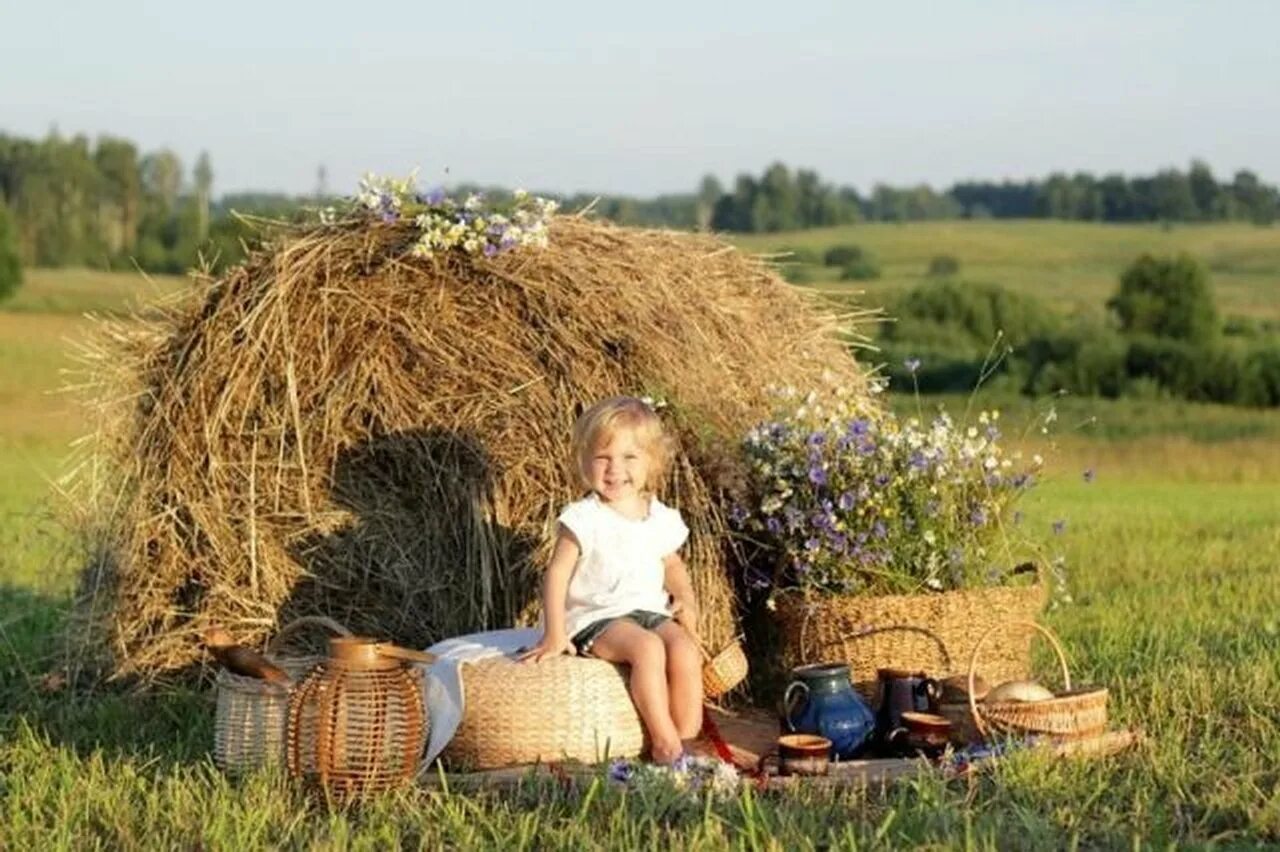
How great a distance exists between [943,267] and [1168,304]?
28293mm

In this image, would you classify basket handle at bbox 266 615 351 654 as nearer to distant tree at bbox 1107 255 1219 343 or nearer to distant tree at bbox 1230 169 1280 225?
distant tree at bbox 1107 255 1219 343

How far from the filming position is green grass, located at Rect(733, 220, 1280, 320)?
6925 centimetres

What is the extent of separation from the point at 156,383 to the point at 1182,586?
5864 mm

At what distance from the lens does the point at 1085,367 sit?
44.5m

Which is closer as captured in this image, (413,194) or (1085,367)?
(413,194)

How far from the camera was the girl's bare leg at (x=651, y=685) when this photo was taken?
6.61 m

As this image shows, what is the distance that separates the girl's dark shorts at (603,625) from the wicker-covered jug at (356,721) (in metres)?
0.75

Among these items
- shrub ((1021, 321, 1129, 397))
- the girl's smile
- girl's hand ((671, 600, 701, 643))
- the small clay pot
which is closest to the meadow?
the small clay pot

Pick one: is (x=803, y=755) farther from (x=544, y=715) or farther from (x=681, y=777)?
(x=544, y=715)

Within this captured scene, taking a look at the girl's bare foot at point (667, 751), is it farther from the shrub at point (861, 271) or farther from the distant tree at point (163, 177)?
the distant tree at point (163, 177)

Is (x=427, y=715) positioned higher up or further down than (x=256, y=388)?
further down

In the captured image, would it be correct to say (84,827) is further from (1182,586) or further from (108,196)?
(108,196)

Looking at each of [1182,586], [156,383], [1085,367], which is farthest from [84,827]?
[1085,367]

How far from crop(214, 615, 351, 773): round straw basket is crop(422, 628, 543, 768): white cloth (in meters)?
0.45
